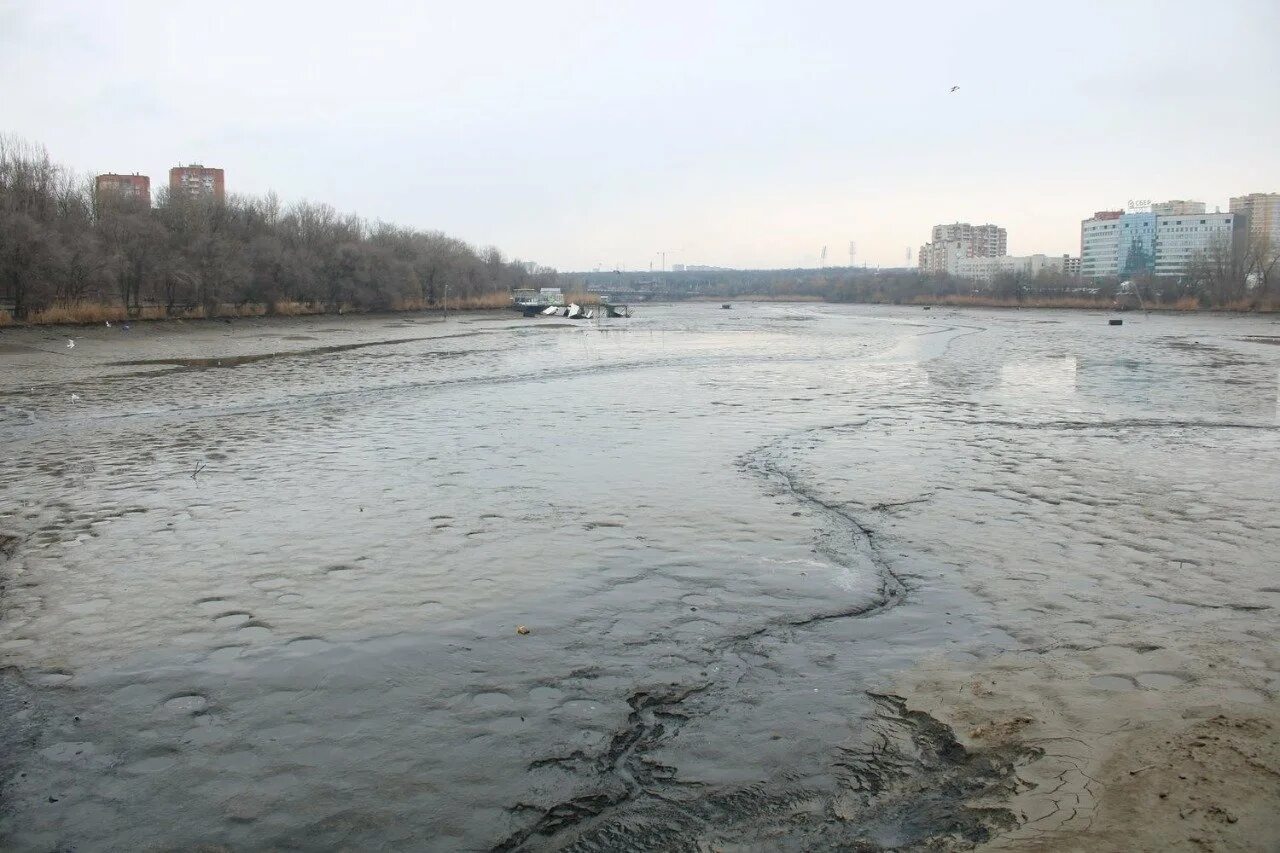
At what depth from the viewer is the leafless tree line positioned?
130ft

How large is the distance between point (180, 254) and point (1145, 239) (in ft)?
549

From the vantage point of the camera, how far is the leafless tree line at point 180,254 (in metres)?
39.8

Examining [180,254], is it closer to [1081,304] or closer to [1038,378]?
[1038,378]

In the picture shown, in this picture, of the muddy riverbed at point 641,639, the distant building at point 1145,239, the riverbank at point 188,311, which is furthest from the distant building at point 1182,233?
the muddy riverbed at point 641,639

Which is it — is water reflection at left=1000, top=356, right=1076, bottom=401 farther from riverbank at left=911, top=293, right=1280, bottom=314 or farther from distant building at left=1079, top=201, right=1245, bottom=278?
distant building at left=1079, top=201, right=1245, bottom=278

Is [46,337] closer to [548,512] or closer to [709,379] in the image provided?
[709,379]

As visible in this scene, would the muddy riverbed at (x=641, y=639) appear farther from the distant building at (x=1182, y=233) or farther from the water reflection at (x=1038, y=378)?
the distant building at (x=1182, y=233)

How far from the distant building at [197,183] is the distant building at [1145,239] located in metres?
127

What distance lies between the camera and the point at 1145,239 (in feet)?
549

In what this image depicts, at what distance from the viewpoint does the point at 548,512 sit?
954 centimetres

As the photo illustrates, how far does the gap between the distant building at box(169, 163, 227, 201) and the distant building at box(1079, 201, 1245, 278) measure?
127 m

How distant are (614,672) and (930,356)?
29.6 meters

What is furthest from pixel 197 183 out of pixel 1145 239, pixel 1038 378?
pixel 1145 239

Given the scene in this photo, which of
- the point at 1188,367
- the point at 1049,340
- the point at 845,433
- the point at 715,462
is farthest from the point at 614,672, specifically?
the point at 1049,340
